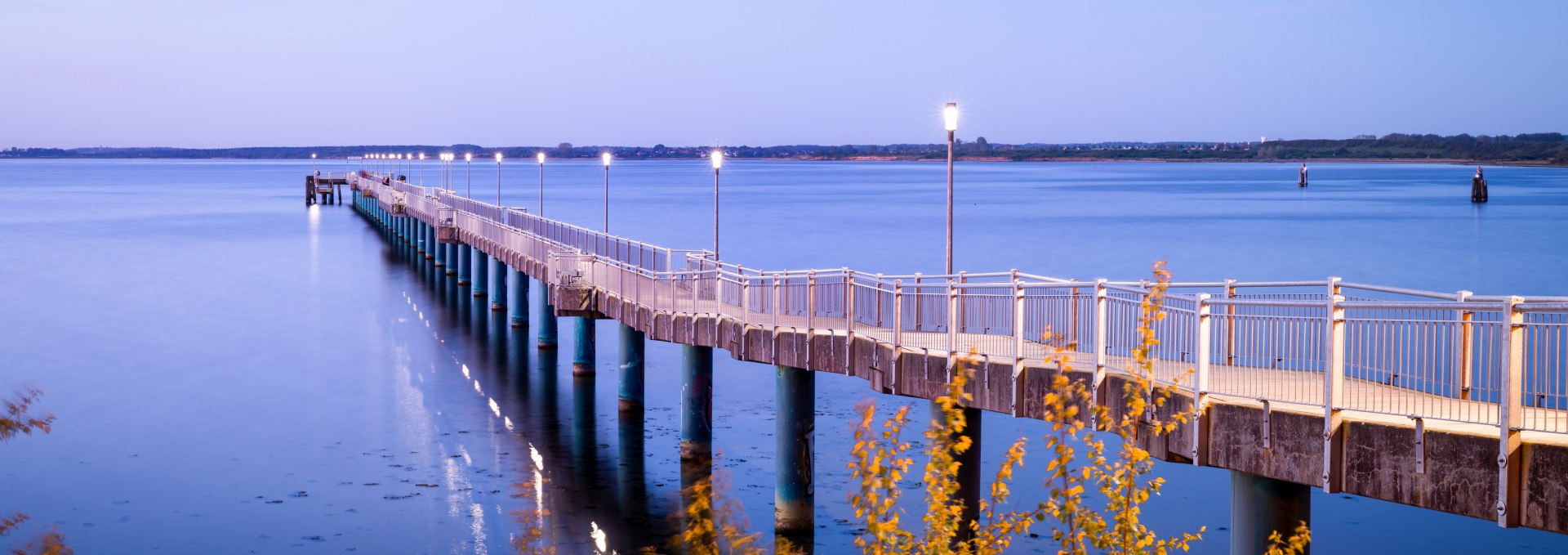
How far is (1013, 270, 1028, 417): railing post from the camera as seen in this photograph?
686 inches

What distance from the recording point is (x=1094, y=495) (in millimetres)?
30000

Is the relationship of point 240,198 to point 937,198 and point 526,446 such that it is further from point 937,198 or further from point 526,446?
point 526,446

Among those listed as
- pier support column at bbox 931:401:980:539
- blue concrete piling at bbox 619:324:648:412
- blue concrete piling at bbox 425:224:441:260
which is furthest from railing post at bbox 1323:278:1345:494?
blue concrete piling at bbox 425:224:441:260

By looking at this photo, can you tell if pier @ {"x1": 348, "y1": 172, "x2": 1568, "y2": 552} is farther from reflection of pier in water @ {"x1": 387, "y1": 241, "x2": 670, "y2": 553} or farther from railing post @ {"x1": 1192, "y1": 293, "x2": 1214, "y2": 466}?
reflection of pier in water @ {"x1": 387, "y1": 241, "x2": 670, "y2": 553}

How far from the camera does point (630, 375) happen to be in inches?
1430

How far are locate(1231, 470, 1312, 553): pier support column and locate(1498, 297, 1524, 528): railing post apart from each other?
9.37 feet

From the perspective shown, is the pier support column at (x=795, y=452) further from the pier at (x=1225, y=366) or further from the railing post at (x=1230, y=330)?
the railing post at (x=1230, y=330)

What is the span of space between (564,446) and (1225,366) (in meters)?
20.8

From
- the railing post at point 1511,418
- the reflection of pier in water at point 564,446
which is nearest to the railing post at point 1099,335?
the railing post at point 1511,418

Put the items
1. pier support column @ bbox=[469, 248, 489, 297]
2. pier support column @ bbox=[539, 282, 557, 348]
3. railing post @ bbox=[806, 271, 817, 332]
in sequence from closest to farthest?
railing post @ bbox=[806, 271, 817, 332] → pier support column @ bbox=[539, 282, 557, 348] → pier support column @ bbox=[469, 248, 489, 297]

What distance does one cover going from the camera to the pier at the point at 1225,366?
38.6ft

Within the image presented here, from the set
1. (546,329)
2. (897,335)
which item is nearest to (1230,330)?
(897,335)

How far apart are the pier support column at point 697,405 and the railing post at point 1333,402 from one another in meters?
17.9

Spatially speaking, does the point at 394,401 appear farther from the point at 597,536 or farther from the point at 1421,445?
the point at 1421,445
